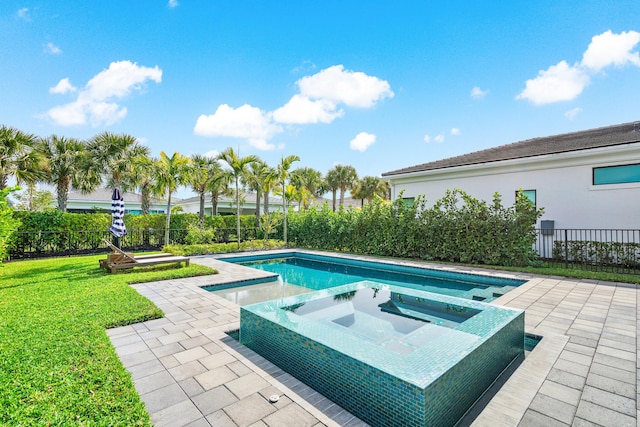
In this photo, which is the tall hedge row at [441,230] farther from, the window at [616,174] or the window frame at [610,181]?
the window at [616,174]

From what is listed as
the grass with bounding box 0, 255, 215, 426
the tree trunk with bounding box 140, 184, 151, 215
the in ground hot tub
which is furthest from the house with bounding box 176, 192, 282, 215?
the in ground hot tub

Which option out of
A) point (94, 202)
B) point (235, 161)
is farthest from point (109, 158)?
point (94, 202)

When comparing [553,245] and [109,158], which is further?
[109,158]

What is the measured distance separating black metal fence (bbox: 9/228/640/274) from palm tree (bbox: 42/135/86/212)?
345 cm

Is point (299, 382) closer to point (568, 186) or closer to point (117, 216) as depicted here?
point (117, 216)

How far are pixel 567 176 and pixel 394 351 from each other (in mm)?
11764

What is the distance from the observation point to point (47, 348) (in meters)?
3.39

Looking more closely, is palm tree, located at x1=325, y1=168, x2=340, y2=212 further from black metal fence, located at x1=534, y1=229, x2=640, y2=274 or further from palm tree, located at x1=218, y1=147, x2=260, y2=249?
black metal fence, located at x1=534, y1=229, x2=640, y2=274

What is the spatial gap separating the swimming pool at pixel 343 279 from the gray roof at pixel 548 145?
5.78 m

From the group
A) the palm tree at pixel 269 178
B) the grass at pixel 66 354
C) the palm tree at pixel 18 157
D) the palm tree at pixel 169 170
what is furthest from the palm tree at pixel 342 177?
the grass at pixel 66 354

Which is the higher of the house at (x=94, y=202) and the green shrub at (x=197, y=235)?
the house at (x=94, y=202)

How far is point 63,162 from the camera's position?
14.8 metres

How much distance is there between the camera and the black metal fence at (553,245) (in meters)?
A: 9.10

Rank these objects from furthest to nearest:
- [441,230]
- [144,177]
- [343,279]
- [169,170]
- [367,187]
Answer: [367,187] → [144,177] → [169,170] → [441,230] → [343,279]
